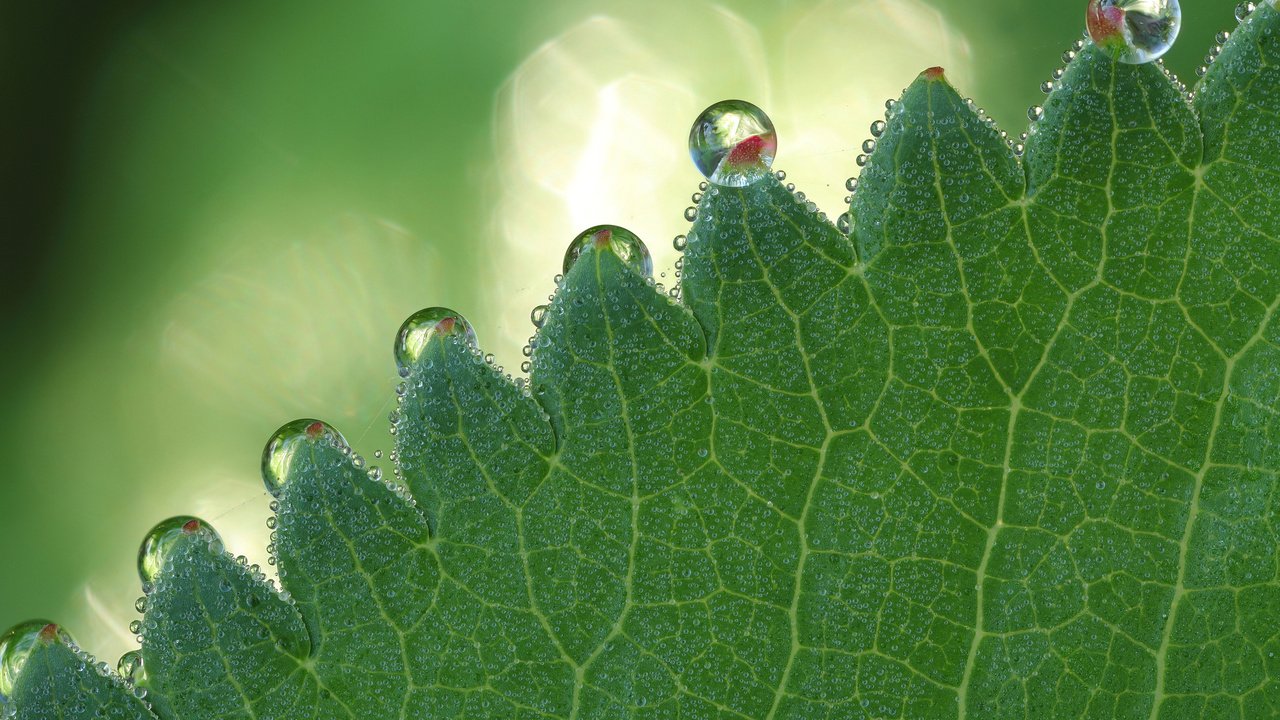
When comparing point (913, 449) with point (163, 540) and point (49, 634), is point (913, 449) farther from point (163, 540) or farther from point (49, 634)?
point (49, 634)

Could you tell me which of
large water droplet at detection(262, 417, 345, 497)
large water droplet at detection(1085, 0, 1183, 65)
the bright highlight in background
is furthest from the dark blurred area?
large water droplet at detection(1085, 0, 1183, 65)

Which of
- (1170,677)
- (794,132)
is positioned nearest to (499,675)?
(1170,677)

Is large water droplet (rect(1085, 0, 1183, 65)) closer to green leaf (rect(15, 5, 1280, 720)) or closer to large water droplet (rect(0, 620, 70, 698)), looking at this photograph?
green leaf (rect(15, 5, 1280, 720))

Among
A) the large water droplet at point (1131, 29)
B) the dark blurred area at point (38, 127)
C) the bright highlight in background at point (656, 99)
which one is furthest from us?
the dark blurred area at point (38, 127)

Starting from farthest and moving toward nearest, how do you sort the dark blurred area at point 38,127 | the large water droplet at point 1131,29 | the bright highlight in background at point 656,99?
1. the dark blurred area at point 38,127
2. the bright highlight in background at point 656,99
3. the large water droplet at point 1131,29

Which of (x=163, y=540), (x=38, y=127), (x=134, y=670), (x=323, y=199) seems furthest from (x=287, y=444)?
(x=38, y=127)

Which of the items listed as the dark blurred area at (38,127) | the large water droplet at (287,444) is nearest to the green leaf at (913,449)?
the large water droplet at (287,444)

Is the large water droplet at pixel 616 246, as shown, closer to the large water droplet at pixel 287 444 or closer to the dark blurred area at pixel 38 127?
the large water droplet at pixel 287 444
